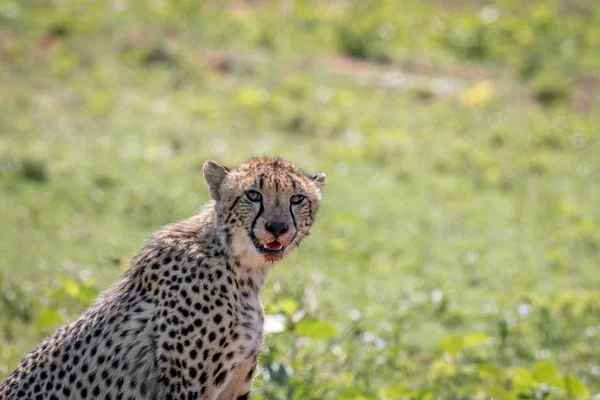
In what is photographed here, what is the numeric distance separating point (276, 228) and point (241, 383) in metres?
0.66

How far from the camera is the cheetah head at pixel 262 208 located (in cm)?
420

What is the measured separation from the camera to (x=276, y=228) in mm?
4180

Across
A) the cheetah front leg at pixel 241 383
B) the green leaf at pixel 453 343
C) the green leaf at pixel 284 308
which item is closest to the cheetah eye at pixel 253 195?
the cheetah front leg at pixel 241 383

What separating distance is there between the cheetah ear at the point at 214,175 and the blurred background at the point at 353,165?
0.75 m

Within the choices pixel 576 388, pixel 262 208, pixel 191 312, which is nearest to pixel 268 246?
pixel 262 208

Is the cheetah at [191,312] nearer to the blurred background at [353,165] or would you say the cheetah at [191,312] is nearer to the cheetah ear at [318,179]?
the cheetah ear at [318,179]

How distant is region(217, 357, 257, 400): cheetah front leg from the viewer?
4.20 metres

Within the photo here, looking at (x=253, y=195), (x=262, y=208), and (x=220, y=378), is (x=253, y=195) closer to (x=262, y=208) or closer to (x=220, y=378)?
A: (x=262, y=208)

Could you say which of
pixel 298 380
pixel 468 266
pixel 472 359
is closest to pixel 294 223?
pixel 298 380

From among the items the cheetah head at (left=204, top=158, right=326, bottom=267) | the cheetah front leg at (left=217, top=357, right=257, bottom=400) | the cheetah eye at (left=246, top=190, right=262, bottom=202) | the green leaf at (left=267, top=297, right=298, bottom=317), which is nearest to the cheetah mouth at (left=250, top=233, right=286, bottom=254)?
the cheetah head at (left=204, top=158, right=326, bottom=267)

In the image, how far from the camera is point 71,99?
12.7 m

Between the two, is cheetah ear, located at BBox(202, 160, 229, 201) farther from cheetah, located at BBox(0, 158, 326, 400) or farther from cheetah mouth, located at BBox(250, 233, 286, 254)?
cheetah mouth, located at BBox(250, 233, 286, 254)

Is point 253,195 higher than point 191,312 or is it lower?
higher

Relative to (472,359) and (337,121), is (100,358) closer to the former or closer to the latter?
(472,359)
